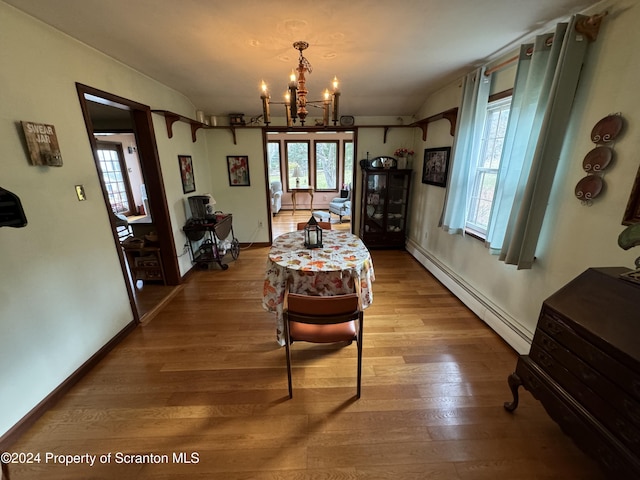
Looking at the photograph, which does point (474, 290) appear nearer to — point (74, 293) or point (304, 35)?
point (304, 35)

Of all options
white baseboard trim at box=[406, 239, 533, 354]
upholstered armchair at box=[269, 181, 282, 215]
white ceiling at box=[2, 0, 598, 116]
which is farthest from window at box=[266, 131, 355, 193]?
white baseboard trim at box=[406, 239, 533, 354]

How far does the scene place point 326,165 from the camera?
7484 millimetres

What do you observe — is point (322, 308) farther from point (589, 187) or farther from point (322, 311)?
point (589, 187)

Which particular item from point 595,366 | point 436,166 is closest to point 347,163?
point 436,166

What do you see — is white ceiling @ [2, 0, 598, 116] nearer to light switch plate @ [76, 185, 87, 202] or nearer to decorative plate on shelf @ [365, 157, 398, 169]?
light switch plate @ [76, 185, 87, 202]

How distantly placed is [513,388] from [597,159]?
1.43 meters

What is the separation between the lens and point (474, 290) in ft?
8.44

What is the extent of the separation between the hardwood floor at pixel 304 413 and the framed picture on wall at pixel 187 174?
1.93 m

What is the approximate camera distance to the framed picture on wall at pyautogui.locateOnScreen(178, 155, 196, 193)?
332cm

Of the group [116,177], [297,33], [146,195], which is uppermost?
[297,33]

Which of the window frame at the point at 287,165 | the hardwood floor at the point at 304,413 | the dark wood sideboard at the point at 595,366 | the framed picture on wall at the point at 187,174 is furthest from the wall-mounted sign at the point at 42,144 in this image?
the window frame at the point at 287,165

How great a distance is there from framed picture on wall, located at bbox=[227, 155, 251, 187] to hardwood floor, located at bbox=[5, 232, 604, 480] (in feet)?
8.63

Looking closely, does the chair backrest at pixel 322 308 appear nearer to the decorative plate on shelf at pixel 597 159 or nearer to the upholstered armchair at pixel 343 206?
the decorative plate on shelf at pixel 597 159

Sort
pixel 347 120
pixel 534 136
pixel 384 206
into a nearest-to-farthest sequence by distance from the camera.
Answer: pixel 534 136
pixel 347 120
pixel 384 206
